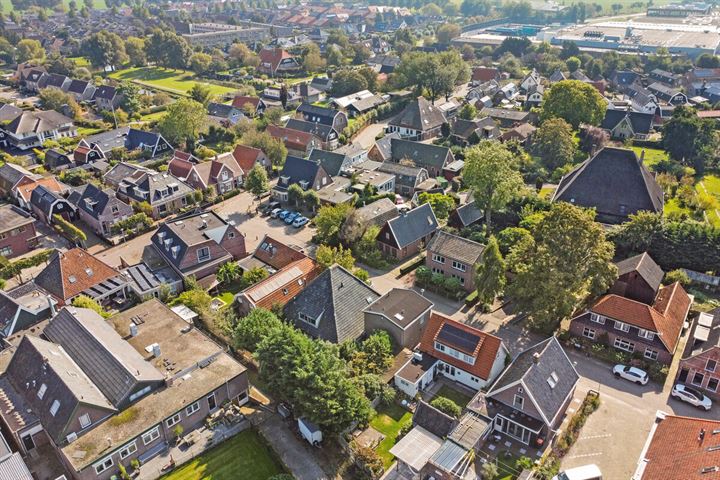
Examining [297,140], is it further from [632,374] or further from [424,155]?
[632,374]

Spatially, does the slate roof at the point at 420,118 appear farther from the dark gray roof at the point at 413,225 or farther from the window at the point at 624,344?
the window at the point at 624,344

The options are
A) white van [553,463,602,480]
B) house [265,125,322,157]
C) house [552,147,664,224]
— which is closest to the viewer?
white van [553,463,602,480]

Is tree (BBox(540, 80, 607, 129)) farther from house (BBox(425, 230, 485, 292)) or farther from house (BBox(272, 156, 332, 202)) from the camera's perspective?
house (BBox(425, 230, 485, 292))

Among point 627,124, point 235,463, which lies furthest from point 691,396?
point 627,124

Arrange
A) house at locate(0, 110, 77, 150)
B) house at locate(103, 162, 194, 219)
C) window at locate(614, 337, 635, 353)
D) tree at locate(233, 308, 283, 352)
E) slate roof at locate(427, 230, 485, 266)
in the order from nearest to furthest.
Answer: tree at locate(233, 308, 283, 352), window at locate(614, 337, 635, 353), slate roof at locate(427, 230, 485, 266), house at locate(103, 162, 194, 219), house at locate(0, 110, 77, 150)

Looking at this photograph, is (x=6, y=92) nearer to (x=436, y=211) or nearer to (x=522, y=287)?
(x=436, y=211)

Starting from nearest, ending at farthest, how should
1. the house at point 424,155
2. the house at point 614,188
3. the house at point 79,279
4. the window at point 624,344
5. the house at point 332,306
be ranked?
the house at point 332,306 → the window at point 624,344 → the house at point 79,279 → the house at point 614,188 → the house at point 424,155

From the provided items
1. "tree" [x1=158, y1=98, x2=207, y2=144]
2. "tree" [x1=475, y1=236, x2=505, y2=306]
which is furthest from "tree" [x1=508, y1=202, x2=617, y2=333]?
"tree" [x1=158, y1=98, x2=207, y2=144]

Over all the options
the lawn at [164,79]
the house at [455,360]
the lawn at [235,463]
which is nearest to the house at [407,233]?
the house at [455,360]

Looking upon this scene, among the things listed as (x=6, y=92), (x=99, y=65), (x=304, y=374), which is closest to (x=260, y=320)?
(x=304, y=374)
